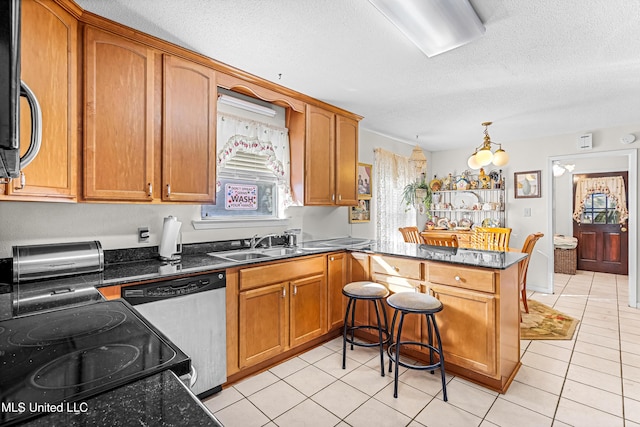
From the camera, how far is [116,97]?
1984 millimetres

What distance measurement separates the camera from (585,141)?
4305 mm

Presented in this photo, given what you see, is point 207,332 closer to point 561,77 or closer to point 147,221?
point 147,221

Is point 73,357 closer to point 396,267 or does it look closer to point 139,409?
point 139,409

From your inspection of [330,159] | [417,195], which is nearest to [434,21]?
[330,159]

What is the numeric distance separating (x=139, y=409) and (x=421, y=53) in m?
2.45

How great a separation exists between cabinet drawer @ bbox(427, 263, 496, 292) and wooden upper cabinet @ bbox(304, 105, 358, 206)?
133cm

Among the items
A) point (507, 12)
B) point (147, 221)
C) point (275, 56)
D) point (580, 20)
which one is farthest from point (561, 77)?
point (147, 221)

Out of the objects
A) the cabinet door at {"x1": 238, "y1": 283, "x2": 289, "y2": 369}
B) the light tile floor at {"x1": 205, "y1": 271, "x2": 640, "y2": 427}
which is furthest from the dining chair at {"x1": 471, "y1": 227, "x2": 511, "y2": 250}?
the cabinet door at {"x1": 238, "y1": 283, "x2": 289, "y2": 369}

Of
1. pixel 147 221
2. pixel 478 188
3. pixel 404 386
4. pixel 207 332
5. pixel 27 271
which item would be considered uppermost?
pixel 478 188

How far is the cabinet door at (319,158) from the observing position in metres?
3.19

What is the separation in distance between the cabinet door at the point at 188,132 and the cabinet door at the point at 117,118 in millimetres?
111

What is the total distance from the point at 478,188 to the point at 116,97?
5.07 meters

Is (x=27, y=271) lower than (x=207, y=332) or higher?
higher

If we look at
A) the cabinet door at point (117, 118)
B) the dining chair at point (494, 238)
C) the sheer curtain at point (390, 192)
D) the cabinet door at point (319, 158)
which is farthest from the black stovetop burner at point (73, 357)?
the dining chair at point (494, 238)
